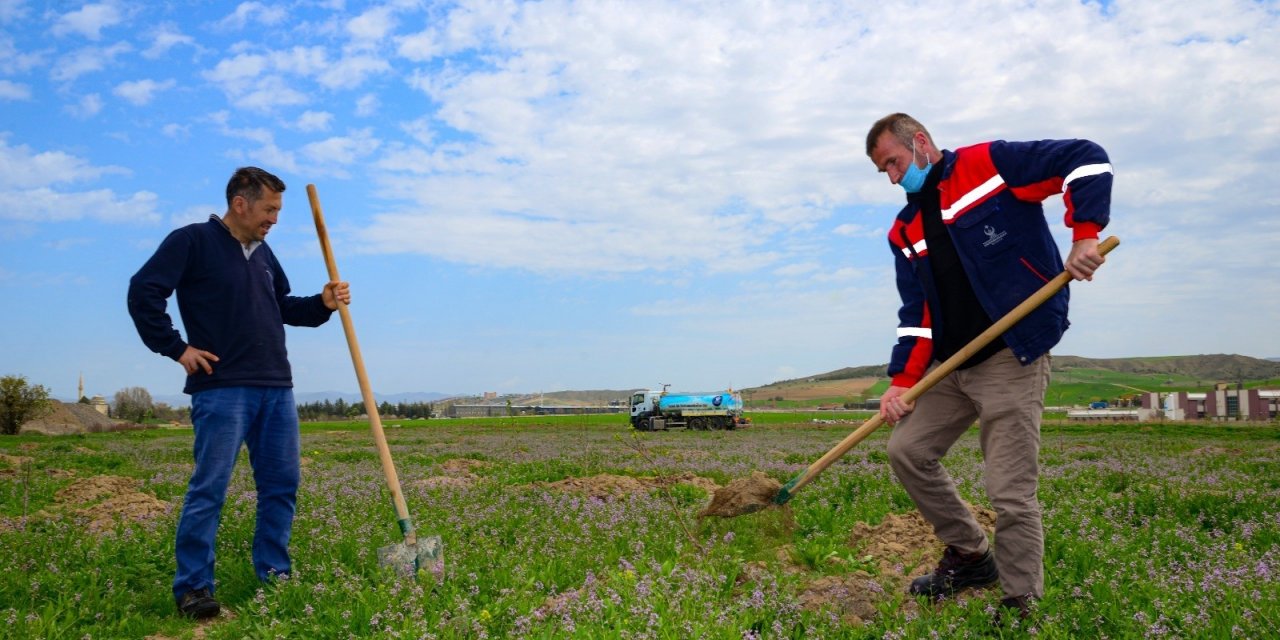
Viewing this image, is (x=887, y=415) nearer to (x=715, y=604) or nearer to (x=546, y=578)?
(x=715, y=604)

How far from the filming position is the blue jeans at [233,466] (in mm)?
5406

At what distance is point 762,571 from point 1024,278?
2391mm

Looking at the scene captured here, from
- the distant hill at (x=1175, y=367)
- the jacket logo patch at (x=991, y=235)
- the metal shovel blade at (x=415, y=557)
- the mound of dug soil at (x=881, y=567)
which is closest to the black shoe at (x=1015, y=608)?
the mound of dug soil at (x=881, y=567)

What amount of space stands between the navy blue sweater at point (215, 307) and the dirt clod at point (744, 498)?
3.61 metres

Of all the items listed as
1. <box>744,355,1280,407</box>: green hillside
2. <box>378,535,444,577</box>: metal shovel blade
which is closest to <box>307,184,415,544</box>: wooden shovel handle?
<box>378,535,444,577</box>: metal shovel blade

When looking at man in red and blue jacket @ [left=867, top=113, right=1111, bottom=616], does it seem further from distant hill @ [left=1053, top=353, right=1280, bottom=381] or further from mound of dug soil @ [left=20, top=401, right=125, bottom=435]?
distant hill @ [left=1053, top=353, right=1280, bottom=381]

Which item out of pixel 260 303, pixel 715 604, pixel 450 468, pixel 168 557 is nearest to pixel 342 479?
pixel 450 468

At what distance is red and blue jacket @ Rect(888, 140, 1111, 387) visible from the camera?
450cm

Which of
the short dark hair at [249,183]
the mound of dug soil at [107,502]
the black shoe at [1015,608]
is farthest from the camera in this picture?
the mound of dug soil at [107,502]

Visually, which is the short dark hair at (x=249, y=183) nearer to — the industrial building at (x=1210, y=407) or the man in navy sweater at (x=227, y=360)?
the man in navy sweater at (x=227, y=360)

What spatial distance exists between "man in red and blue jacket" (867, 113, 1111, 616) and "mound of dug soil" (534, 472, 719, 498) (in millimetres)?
4847

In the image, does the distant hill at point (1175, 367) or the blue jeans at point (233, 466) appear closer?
the blue jeans at point (233, 466)

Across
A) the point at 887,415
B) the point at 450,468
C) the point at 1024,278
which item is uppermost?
the point at 1024,278

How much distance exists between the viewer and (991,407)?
4789 millimetres
